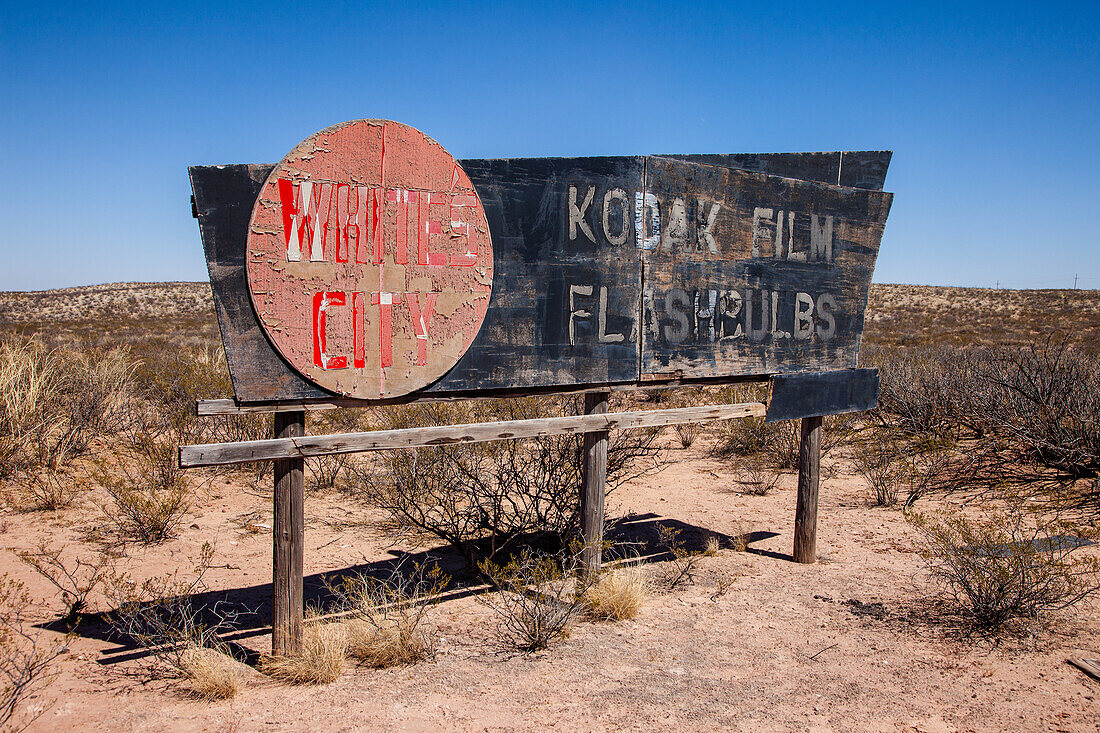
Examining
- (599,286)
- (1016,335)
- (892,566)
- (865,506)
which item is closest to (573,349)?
(599,286)

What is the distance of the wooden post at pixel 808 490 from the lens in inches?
224

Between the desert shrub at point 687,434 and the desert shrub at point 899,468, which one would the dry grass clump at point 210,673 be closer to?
the desert shrub at point 899,468

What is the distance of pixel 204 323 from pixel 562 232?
34485 mm

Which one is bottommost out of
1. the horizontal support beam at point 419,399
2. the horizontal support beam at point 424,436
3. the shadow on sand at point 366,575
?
the shadow on sand at point 366,575

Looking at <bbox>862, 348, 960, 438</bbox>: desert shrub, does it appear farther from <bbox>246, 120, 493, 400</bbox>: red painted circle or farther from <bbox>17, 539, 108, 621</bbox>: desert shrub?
<bbox>17, 539, 108, 621</bbox>: desert shrub

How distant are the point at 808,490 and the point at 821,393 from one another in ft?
2.76

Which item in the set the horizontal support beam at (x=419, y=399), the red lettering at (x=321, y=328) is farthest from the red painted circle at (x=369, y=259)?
the horizontal support beam at (x=419, y=399)

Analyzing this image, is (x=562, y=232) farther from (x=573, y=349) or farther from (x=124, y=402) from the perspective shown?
(x=124, y=402)

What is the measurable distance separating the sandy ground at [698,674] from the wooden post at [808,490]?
179mm

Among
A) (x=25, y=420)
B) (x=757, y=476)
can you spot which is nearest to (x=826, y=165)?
(x=757, y=476)

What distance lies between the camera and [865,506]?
7.65 m

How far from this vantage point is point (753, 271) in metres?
5.09

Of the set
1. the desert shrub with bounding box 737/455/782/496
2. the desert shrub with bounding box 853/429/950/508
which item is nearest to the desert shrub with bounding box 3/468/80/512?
the desert shrub with bounding box 737/455/782/496

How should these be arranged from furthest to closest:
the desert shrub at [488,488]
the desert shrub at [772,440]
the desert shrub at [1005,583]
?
1. the desert shrub at [772,440]
2. the desert shrub at [488,488]
3. the desert shrub at [1005,583]
